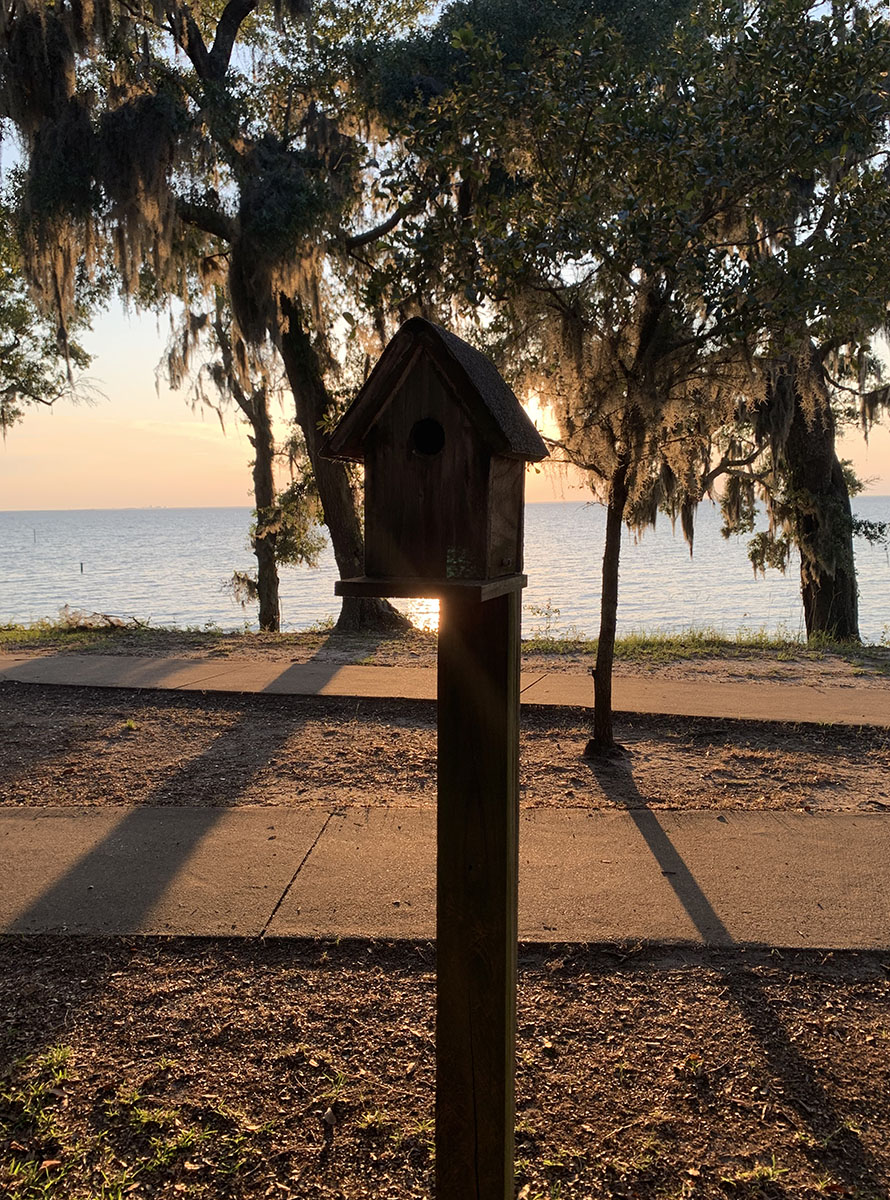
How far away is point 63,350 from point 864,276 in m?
9.49

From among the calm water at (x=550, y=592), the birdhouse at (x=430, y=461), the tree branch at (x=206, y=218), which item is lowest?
the calm water at (x=550, y=592)

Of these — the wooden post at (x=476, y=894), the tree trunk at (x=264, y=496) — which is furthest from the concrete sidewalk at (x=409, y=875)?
the tree trunk at (x=264, y=496)

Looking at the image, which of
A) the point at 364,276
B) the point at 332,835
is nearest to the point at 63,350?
the point at 364,276

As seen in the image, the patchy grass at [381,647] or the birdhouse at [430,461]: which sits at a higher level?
the birdhouse at [430,461]

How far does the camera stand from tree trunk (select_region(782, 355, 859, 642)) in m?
11.4

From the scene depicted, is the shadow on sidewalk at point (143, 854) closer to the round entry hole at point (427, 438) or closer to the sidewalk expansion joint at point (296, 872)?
the sidewalk expansion joint at point (296, 872)

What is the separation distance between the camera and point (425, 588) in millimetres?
1945

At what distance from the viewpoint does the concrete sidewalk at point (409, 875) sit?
142 inches

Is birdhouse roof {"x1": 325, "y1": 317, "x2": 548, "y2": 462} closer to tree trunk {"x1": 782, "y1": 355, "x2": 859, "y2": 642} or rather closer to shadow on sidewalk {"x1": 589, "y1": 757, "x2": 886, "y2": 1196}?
shadow on sidewalk {"x1": 589, "y1": 757, "x2": 886, "y2": 1196}

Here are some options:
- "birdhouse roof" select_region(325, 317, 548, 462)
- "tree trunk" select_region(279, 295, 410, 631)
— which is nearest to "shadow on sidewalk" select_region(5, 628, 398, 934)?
"birdhouse roof" select_region(325, 317, 548, 462)

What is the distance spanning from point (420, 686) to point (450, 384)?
19.6 ft

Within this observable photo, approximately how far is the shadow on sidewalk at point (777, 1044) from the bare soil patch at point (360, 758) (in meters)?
1.04

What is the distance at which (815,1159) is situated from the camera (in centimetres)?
242

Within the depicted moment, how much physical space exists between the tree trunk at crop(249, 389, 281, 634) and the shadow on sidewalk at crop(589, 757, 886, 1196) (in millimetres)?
12375
